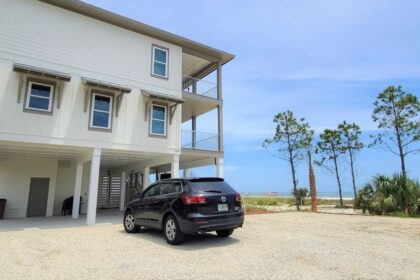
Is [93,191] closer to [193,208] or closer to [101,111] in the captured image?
[101,111]

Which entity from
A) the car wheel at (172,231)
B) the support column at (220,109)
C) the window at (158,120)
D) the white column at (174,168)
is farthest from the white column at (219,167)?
the car wheel at (172,231)

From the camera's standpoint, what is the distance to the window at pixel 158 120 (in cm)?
1380

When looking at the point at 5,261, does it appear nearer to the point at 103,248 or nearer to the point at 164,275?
the point at 103,248

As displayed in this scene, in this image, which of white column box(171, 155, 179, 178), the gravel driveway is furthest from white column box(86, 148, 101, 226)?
white column box(171, 155, 179, 178)

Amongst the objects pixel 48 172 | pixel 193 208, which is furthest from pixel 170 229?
pixel 48 172

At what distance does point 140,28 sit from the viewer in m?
Answer: 14.0

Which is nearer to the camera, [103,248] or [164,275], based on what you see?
[164,275]

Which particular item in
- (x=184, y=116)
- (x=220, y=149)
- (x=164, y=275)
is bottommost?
(x=164, y=275)

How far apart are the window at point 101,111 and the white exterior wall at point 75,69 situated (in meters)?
0.27

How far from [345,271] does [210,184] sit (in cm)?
356

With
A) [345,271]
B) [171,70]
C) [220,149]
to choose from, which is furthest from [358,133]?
[345,271]

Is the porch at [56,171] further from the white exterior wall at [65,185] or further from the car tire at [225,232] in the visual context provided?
the car tire at [225,232]

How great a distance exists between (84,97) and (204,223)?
8.33 metres

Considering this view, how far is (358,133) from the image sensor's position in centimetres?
2339
